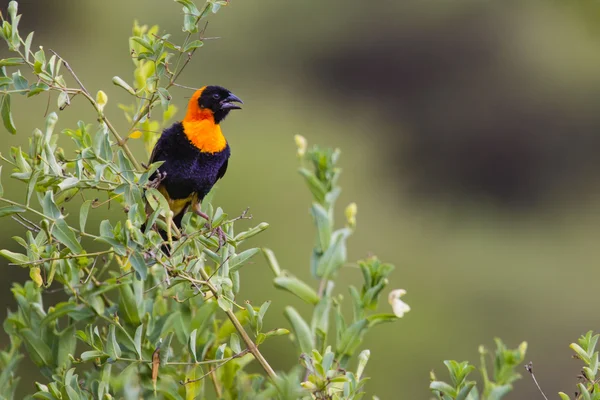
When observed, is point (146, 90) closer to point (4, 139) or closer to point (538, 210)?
point (4, 139)

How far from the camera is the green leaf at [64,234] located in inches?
60.1

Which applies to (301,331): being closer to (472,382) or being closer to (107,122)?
Result: (472,382)

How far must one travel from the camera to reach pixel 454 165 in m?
15.7

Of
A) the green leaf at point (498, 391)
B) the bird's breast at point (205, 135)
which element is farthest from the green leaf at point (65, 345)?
the bird's breast at point (205, 135)

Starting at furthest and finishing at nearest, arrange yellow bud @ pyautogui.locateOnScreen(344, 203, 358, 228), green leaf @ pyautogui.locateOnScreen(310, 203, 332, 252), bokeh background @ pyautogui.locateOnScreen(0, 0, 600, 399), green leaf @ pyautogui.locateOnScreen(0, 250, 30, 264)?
bokeh background @ pyautogui.locateOnScreen(0, 0, 600, 399) → yellow bud @ pyautogui.locateOnScreen(344, 203, 358, 228) → green leaf @ pyautogui.locateOnScreen(310, 203, 332, 252) → green leaf @ pyautogui.locateOnScreen(0, 250, 30, 264)

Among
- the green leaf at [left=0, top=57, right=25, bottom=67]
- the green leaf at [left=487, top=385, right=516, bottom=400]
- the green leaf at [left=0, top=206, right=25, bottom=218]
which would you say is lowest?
the green leaf at [left=487, top=385, right=516, bottom=400]

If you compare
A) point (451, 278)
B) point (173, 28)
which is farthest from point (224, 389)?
point (451, 278)

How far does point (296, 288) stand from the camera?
1.86 meters

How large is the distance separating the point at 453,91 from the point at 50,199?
14.8 meters

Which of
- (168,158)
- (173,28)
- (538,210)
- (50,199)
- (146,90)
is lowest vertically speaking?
(538,210)

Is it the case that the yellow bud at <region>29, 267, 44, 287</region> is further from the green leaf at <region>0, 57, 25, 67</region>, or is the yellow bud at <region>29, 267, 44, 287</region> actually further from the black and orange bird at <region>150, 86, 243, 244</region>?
the black and orange bird at <region>150, 86, 243, 244</region>

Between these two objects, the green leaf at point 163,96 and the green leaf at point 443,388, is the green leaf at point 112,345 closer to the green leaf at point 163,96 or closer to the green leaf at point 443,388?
the green leaf at point 163,96

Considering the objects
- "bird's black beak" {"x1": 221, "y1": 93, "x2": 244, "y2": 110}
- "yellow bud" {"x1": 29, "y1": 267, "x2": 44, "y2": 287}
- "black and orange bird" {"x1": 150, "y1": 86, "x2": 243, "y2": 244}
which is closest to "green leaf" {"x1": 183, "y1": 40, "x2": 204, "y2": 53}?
"yellow bud" {"x1": 29, "y1": 267, "x2": 44, "y2": 287}

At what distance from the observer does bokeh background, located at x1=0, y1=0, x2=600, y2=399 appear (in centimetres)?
1019
